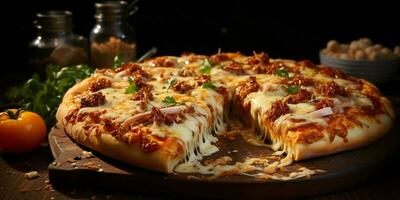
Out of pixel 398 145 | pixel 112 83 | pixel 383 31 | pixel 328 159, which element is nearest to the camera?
pixel 328 159

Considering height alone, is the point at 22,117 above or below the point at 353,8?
below

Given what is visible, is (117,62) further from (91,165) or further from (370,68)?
(370,68)

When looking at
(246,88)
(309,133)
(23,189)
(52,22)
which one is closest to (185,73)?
(246,88)

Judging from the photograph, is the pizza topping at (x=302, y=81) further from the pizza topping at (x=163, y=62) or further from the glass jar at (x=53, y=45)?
the glass jar at (x=53, y=45)

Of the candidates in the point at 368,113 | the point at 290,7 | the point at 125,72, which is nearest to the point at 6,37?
the point at 125,72

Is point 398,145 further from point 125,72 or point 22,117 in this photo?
point 22,117

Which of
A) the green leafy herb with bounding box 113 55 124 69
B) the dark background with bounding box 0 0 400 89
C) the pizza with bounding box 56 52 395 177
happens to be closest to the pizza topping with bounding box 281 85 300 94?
the pizza with bounding box 56 52 395 177
